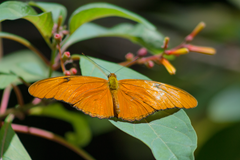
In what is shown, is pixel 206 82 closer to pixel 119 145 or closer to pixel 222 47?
pixel 222 47

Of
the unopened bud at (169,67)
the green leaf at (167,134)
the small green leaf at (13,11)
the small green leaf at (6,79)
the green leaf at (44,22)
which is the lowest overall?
the small green leaf at (6,79)

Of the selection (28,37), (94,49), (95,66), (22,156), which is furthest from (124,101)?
(28,37)

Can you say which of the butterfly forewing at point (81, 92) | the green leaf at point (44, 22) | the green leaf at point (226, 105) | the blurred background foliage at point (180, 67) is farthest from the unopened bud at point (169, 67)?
the green leaf at point (226, 105)

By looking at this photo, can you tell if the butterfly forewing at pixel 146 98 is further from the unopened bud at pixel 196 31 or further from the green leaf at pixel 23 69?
the green leaf at pixel 23 69

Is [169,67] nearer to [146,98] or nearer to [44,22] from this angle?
[146,98]

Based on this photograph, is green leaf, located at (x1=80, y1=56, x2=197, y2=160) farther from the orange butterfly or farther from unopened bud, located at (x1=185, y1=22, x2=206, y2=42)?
unopened bud, located at (x1=185, y1=22, x2=206, y2=42)

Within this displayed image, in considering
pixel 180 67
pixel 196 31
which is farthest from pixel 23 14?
pixel 180 67
